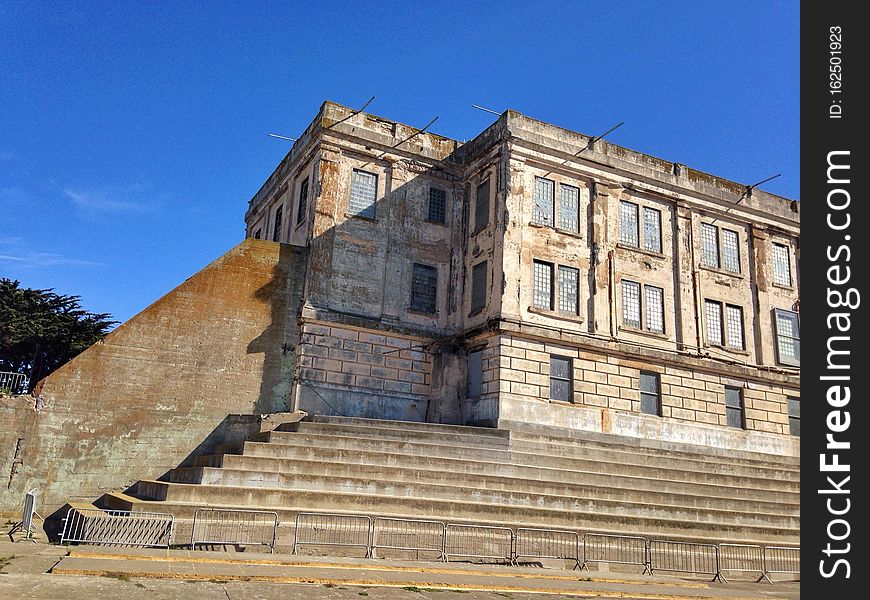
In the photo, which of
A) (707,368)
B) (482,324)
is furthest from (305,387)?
(707,368)

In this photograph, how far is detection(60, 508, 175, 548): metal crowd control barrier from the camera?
12.4 metres

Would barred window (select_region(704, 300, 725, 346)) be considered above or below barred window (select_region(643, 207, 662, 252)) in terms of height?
below

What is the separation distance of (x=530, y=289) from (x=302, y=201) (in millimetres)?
9210

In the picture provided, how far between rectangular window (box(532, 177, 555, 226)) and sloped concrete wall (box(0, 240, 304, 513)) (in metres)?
8.56

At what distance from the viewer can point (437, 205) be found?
2723cm

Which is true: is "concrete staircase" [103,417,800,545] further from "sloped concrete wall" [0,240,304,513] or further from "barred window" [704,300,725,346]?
"barred window" [704,300,725,346]

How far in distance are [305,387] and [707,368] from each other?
14.7 metres

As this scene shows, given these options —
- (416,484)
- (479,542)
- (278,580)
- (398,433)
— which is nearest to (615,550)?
(479,542)

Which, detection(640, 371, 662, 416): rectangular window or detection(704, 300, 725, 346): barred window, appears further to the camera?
detection(704, 300, 725, 346): barred window

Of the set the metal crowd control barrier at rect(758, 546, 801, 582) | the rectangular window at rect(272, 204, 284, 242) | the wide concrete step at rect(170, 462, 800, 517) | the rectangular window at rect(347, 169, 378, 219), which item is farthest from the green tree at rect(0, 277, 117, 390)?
the metal crowd control barrier at rect(758, 546, 801, 582)

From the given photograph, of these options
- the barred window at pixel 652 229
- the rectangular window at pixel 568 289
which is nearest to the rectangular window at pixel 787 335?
the barred window at pixel 652 229

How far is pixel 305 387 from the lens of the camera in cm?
2302

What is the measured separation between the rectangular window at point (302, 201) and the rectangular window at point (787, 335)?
1913 centimetres
